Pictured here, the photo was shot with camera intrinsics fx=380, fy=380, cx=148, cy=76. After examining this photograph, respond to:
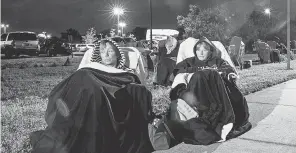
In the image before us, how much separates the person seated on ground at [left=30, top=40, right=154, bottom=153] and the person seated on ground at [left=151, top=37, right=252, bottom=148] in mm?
562

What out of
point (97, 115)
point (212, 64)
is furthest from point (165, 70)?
point (97, 115)

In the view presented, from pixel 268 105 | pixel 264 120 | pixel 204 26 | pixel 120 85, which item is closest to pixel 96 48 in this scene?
pixel 120 85

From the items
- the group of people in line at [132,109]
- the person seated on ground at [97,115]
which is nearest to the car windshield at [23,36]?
the group of people in line at [132,109]

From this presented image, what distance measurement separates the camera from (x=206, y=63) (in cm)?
588

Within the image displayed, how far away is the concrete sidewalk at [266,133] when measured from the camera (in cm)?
449

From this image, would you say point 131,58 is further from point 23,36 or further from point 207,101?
point 23,36

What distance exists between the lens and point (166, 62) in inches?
438

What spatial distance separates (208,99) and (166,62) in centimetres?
595

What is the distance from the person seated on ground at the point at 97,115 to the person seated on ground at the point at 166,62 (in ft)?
19.6

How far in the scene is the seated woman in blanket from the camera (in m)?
4.91

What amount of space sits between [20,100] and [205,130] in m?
5.30

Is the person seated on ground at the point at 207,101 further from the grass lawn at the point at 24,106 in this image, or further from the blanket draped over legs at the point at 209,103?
the grass lawn at the point at 24,106

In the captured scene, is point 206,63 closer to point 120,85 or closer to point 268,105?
point 120,85

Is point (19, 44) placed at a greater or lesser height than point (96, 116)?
greater
